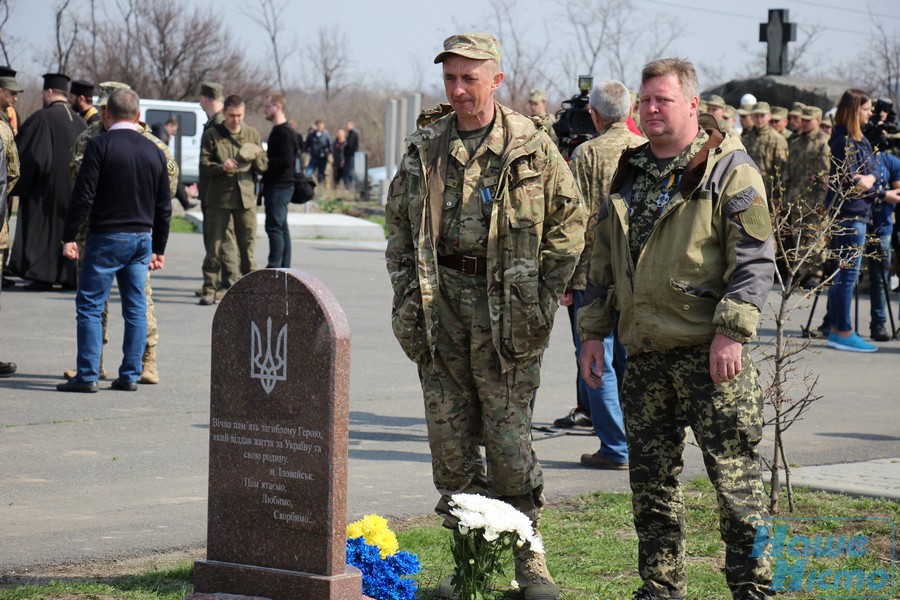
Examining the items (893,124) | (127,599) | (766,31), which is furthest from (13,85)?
(766,31)

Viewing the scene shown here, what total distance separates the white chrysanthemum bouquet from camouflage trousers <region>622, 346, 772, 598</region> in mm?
468

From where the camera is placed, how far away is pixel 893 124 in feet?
44.6

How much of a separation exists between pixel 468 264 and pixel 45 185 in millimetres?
10565

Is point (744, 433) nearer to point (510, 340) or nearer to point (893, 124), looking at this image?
point (510, 340)

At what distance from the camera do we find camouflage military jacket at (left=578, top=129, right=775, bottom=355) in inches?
177

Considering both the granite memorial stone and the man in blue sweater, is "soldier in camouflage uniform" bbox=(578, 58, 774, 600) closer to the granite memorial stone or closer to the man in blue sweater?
the granite memorial stone

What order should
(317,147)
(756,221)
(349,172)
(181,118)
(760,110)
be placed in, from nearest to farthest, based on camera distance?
1. (756,221)
2. (760,110)
3. (181,118)
4. (317,147)
5. (349,172)

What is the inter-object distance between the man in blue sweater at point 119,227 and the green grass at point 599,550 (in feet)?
13.2

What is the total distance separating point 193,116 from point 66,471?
1202 inches

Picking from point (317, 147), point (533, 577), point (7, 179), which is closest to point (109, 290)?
point (7, 179)

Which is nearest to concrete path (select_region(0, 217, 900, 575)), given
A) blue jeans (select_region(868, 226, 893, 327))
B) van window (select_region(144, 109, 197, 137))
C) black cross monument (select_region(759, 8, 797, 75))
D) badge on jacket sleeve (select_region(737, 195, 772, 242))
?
blue jeans (select_region(868, 226, 893, 327))

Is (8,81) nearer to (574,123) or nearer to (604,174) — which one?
(574,123)

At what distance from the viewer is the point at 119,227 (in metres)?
9.28

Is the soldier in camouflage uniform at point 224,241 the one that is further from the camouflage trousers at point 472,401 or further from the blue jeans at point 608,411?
the camouflage trousers at point 472,401
